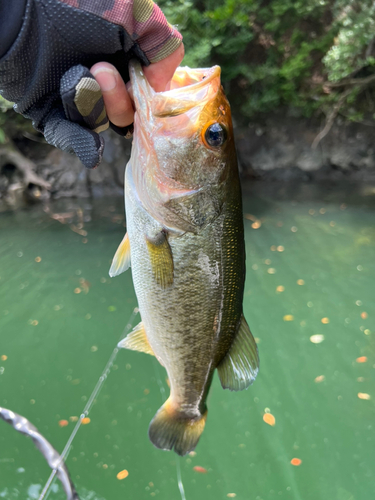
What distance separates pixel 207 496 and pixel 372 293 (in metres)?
3.16

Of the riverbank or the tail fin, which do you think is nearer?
the tail fin

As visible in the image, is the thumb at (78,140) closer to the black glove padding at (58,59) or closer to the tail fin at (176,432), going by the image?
the black glove padding at (58,59)

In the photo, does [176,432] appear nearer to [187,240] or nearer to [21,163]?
[187,240]

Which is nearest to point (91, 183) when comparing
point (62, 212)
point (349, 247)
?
point (62, 212)

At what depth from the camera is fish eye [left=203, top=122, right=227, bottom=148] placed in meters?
1.16

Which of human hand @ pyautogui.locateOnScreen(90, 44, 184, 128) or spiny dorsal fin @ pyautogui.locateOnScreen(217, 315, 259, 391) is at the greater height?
human hand @ pyautogui.locateOnScreen(90, 44, 184, 128)

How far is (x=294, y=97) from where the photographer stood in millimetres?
9844

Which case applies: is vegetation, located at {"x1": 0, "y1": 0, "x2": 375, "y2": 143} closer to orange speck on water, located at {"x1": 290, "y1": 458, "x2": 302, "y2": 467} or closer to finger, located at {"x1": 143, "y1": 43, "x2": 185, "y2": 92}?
finger, located at {"x1": 143, "y1": 43, "x2": 185, "y2": 92}

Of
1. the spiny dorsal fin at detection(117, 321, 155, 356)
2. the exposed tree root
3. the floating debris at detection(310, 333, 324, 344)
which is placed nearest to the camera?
the spiny dorsal fin at detection(117, 321, 155, 356)

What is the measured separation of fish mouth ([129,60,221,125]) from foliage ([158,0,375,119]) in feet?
23.3

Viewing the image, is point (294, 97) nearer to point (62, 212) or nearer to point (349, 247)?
point (349, 247)

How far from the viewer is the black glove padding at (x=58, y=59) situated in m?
0.96

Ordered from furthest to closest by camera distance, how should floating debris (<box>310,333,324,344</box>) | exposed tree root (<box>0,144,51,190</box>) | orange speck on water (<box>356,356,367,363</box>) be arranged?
exposed tree root (<box>0,144,51,190</box>), floating debris (<box>310,333,324,344</box>), orange speck on water (<box>356,356,367,363</box>)

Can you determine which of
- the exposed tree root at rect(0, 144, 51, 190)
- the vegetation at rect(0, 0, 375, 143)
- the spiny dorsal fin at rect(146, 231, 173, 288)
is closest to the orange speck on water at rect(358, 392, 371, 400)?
the spiny dorsal fin at rect(146, 231, 173, 288)
